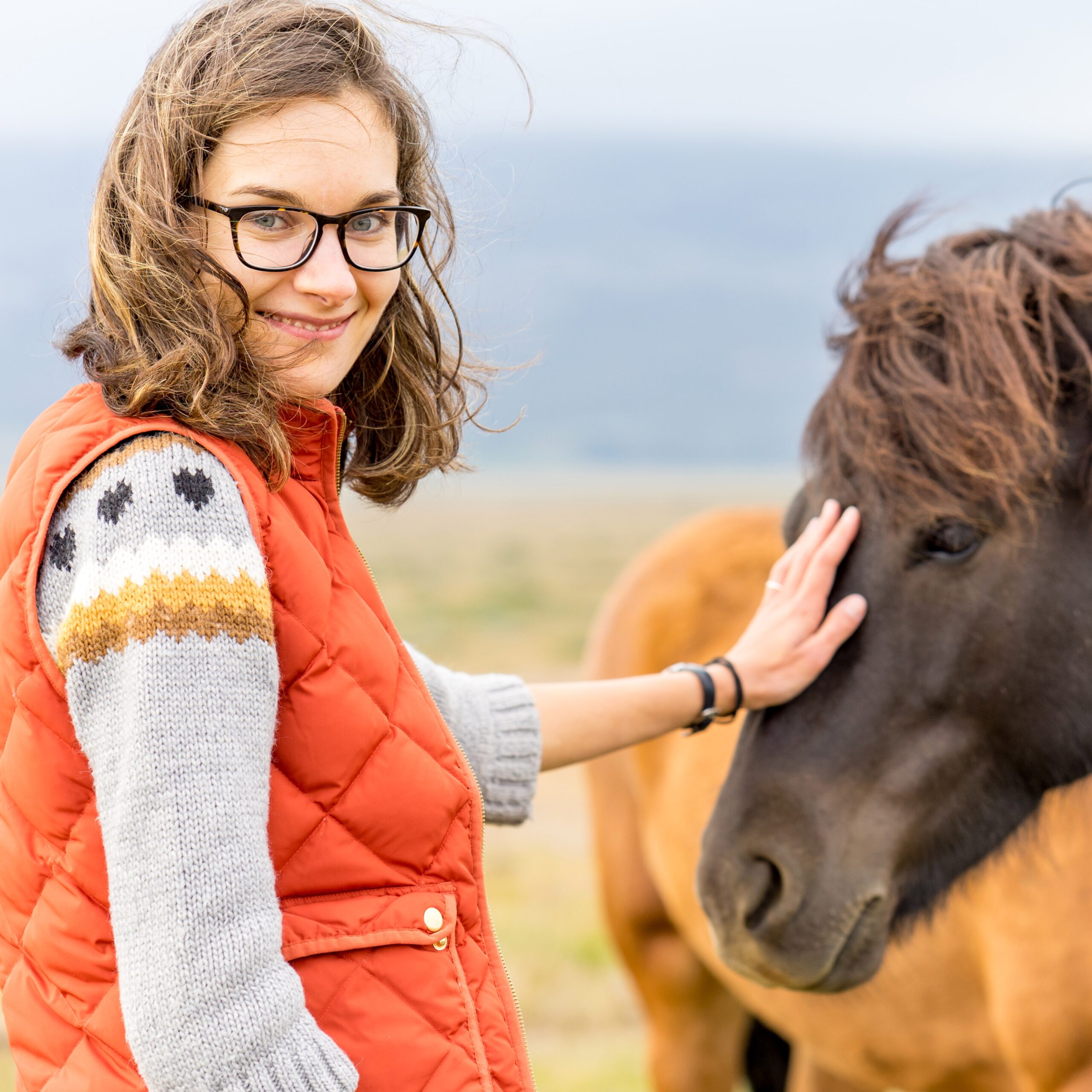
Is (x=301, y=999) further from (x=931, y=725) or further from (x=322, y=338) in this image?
(x=931, y=725)

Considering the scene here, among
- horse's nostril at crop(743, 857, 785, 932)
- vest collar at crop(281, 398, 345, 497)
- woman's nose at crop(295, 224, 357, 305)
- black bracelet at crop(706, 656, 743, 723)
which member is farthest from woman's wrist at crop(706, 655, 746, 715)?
woman's nose at crop(295, 224, 357, 305)

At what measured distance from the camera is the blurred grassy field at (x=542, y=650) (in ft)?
14.6

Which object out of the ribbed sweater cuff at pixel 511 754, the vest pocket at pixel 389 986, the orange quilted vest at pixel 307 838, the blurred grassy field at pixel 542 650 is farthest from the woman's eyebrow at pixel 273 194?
the ribbed sweater cuff at pixel 511 754

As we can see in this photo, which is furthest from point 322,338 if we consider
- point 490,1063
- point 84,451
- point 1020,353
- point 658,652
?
point 658,652

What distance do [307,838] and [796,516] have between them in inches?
46.7

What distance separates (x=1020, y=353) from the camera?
5.76ft

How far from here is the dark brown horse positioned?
5.67 feet

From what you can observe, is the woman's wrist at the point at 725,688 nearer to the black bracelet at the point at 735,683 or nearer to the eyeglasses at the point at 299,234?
the black bracelet at the point at 735,683

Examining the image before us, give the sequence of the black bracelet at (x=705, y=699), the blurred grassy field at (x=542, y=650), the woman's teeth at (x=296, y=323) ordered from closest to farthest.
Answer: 1. the woman's teeth at (x=296, y=323)
2. the black bracelet at (x=705, y=699)
3. the blurred grassy field at (x=542, y=650)

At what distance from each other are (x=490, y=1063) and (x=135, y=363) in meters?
0.80

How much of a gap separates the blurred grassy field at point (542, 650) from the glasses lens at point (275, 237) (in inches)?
21.8

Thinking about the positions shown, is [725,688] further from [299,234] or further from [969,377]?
[299,234]

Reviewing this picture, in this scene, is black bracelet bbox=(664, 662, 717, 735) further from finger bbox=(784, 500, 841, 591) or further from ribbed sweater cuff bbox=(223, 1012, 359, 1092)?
ribbed sweater cuff bbox=(223, 1012, 359, 1092)

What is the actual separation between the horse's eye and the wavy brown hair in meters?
1.02
